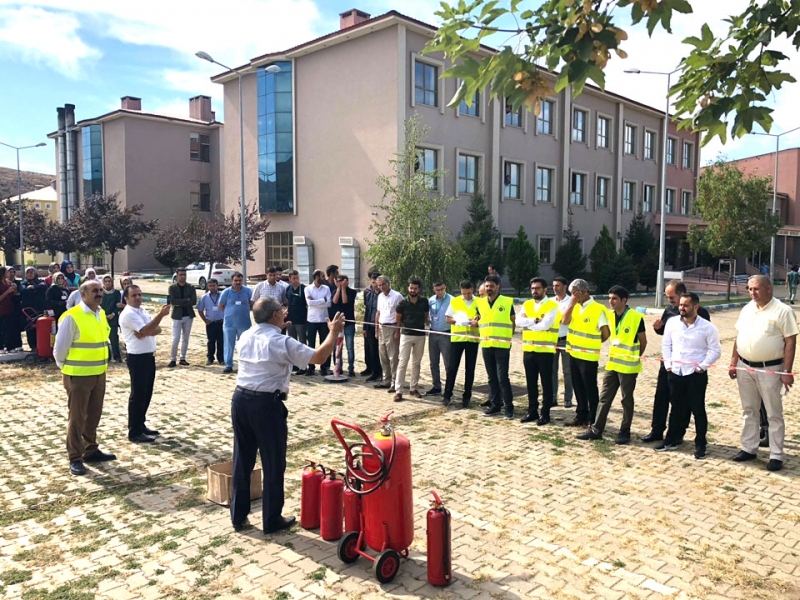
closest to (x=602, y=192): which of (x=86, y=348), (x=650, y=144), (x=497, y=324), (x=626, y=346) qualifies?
(x=650, y=144)

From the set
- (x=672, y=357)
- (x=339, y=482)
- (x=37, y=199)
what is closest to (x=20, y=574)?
(x=339, y=482)

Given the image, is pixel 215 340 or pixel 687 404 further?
pixel 215 340

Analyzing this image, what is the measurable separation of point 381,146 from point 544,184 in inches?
447

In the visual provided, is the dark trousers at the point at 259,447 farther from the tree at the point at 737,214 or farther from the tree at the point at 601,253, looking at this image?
the tree at the point at 601,253

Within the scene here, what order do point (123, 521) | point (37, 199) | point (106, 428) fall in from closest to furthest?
1. point (123, 521)
2. point (106, 428)
3. point (37, 199)

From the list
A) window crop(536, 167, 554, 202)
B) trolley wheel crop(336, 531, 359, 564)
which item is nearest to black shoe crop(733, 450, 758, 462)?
trolley wheel crop(336, 531, 359, 564)

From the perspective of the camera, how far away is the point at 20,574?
4.66 meters

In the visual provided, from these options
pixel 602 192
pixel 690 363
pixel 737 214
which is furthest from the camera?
pixel 602 192

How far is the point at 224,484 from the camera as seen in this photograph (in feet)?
19.4

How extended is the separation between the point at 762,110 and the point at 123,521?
5.74 meters

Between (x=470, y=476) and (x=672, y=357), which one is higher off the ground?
(x=672, y=357)

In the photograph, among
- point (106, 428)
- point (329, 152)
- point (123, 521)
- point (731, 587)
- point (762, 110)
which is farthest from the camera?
point (329, 152)

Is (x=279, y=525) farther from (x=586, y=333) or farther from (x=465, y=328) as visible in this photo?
(x=465, y=328)

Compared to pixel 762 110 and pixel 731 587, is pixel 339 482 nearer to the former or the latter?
pixel 731 587
